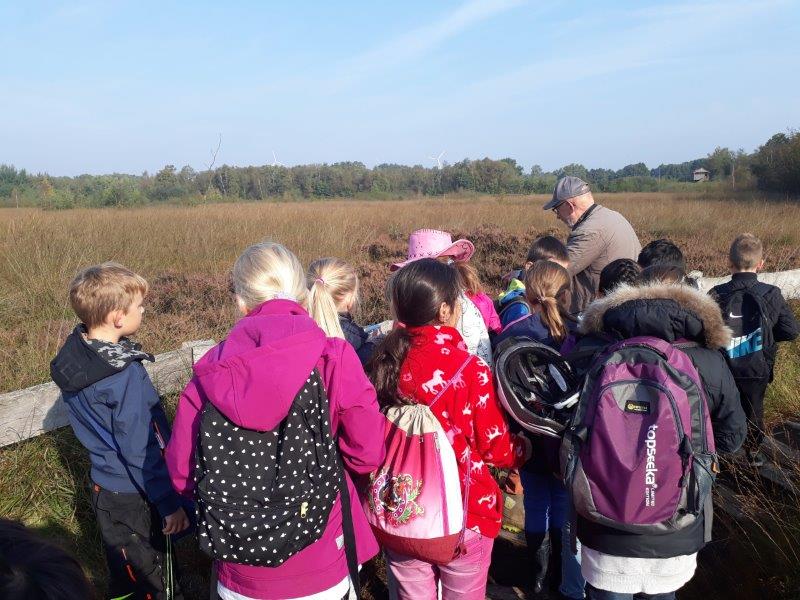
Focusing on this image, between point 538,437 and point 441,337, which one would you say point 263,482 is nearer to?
point 441,337

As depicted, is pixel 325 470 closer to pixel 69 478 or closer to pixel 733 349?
pixel 69 478

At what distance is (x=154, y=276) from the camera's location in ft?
26.6

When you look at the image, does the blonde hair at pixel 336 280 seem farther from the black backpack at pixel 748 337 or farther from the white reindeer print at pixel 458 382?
the black backpack at pixel 748 337

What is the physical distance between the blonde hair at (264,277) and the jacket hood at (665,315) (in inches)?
49.3

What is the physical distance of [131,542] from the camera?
8.93ft

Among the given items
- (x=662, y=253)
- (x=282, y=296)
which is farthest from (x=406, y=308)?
(x=662, y=253)

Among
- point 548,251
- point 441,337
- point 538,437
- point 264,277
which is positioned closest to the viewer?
point 264,277

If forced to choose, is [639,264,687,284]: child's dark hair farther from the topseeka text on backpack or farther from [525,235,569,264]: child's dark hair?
the topseeka text on backpack

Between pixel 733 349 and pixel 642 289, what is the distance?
1.74 metres

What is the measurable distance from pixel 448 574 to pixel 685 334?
132 cm

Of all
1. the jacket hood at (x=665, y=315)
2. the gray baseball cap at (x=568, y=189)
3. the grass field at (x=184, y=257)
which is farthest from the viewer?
the gray baseball cap at (x=568, y=189)

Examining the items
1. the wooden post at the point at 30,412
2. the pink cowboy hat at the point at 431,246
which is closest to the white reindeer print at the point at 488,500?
the pink cowboy hat at the point at 431,246

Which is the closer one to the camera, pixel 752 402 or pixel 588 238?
pixel 752 402

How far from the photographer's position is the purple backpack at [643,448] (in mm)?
2031
